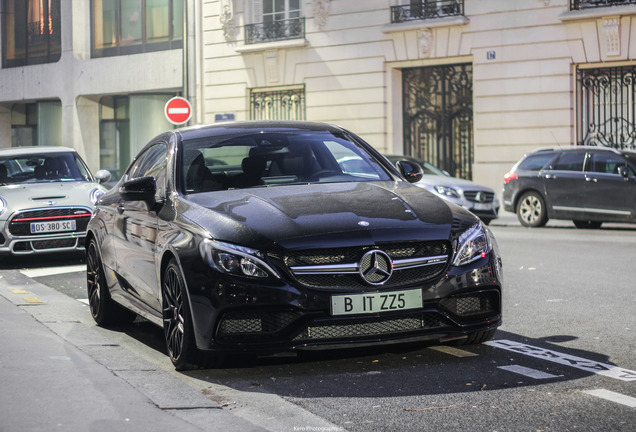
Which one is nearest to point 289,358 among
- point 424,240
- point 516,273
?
point 424,240

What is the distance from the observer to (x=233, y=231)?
19.7ft

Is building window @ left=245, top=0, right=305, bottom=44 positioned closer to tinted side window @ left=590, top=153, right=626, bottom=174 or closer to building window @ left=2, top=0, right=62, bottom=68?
building window @ left=2, top=0, right=62, bottom=68

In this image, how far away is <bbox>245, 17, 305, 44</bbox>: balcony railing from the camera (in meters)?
31.0

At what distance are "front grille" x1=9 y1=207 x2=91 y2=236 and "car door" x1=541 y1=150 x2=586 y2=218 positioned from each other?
10.6 meters

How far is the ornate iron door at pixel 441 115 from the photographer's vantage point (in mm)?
28344

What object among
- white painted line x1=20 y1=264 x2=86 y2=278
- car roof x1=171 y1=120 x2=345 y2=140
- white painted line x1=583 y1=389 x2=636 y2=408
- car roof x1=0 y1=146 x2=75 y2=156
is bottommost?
white painted line x1=20 y1=264 x2=86 y2=278

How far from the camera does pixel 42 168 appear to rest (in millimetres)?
14500

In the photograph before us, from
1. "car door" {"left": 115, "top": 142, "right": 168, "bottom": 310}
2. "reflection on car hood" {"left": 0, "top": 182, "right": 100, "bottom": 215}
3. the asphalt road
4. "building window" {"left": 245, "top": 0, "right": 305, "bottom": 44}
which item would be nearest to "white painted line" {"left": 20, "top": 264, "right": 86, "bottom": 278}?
"reflection on car hood" {"left": 0, "top": 182, "right": 100, "bottom": 215}

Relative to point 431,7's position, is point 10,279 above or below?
below

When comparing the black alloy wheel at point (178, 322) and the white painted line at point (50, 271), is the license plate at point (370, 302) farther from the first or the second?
the white painted line at point (50, 271)

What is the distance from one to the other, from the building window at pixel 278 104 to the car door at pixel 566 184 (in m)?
11.3

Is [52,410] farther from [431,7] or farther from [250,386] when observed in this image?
[431,7]

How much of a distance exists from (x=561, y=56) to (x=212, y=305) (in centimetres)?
2164

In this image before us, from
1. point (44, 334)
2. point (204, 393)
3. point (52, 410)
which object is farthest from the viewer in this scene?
point (44, 334)
